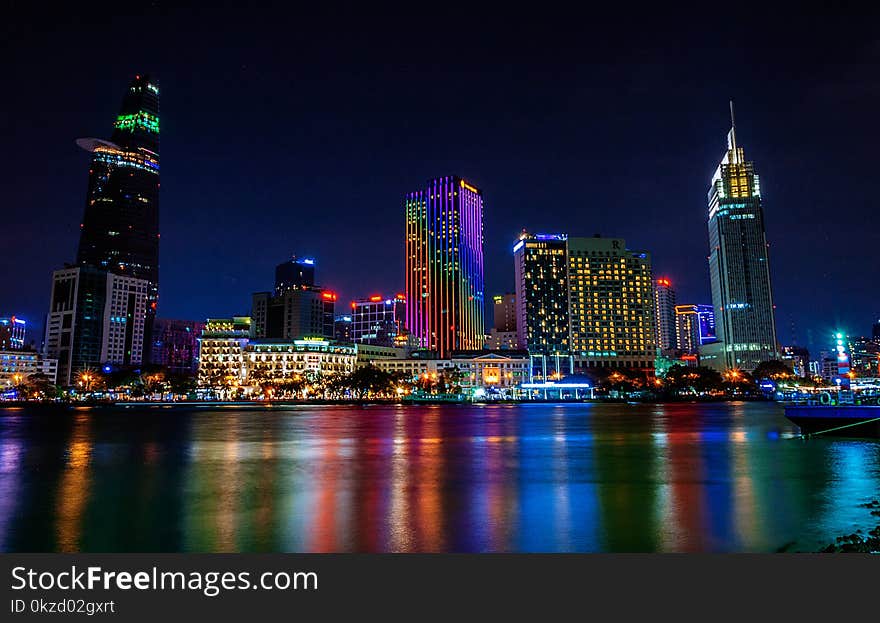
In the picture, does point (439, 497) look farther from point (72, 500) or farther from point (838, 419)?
point (838, 419)

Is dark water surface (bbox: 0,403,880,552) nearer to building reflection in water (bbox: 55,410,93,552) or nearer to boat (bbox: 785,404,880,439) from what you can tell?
building reflection in water (bbox: 55,410,93,552)

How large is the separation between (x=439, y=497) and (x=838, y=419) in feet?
159

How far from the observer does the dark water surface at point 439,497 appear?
19.1 meters

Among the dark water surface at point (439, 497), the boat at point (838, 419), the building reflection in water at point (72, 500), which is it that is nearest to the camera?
the dark water surface at point (439, 497)

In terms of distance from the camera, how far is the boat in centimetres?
5447

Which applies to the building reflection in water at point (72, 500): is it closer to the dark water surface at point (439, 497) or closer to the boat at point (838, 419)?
the dark water surface at point (439, 497)

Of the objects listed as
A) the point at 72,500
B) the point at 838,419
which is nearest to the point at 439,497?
the point at 72,500

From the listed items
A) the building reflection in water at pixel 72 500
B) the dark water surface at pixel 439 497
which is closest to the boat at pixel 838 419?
the dark water surface at pixel 439 497

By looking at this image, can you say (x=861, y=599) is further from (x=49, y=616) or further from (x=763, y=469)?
(x=763, y=469)

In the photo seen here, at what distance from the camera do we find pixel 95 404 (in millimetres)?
185000

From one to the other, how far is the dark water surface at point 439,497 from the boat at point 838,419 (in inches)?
241

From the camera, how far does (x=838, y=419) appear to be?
187 feet

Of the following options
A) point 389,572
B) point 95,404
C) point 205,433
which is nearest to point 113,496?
point 389,572

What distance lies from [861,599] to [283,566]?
11094 mm
